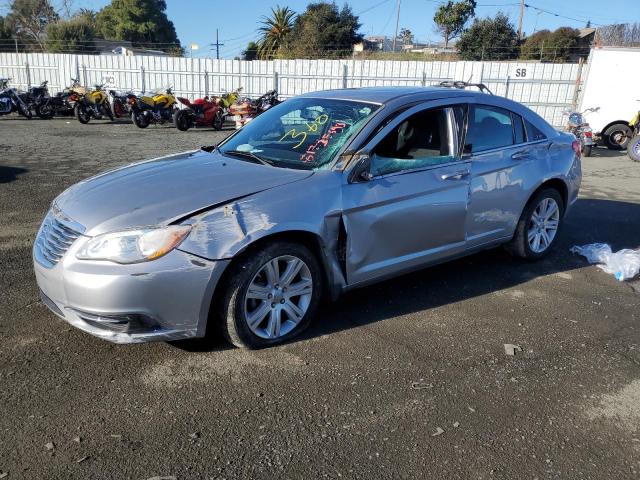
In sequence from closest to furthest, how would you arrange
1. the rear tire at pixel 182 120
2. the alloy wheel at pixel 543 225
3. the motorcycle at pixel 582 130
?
1. the alloy wheel at pixel 543 225
2. the motorcycle at pixel 582 130
3. the rear tire at pixel 182 120

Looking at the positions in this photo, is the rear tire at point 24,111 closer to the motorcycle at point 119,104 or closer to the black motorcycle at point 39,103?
the black motorcycle at point 39,103

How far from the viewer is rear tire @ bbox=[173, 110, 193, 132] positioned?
55.5ft

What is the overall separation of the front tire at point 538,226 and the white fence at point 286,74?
14.7 metres

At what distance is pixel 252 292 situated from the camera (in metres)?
3.48

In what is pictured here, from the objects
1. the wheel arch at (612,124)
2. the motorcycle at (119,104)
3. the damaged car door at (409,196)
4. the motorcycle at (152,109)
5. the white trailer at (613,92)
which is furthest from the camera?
the motorcycle at (119,104)

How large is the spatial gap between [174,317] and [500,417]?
6.23 feet

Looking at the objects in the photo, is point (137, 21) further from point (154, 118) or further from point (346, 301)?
point (346, 301)

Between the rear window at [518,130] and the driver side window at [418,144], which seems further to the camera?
the rear window at [518,130]

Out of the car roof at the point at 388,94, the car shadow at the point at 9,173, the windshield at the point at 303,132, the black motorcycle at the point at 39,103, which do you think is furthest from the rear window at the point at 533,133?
the black motorcycle at the point at 39,103

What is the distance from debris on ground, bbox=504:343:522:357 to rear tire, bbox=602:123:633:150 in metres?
13.8

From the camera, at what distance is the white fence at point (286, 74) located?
61.8ft

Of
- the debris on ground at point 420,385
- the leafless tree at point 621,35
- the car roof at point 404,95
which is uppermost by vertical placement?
the leafless tree at point 621,35

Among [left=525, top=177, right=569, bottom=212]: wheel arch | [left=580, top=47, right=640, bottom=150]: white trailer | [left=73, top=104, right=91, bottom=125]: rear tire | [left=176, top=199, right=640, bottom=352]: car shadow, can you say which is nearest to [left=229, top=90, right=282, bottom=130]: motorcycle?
[left=73, top=104, right=91, bottom=125]: rear tire

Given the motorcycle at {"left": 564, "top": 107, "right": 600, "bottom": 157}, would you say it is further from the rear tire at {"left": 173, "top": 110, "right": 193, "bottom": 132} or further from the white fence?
the rear tire at {"left": 173, "top": 110, "right": 193, "bottom": 132}
